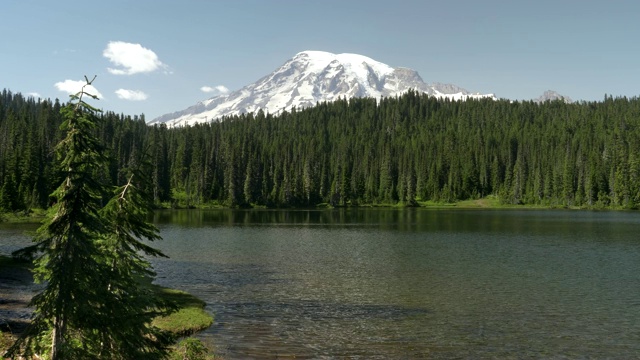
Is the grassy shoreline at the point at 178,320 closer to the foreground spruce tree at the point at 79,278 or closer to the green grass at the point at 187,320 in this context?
the green grass at the point at 187,320

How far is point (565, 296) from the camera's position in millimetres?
40969

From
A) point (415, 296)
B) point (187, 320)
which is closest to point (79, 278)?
point (187, 320)

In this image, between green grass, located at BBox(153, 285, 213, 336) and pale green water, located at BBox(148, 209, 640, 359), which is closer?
pale green water, located at BBox(148, 209, 640, 359)

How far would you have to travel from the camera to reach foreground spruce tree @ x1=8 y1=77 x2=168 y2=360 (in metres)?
14.0

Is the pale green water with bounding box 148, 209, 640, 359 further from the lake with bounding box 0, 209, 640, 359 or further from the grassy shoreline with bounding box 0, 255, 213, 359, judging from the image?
the grassy shoreline with bounding box 0, 255, 213, 359

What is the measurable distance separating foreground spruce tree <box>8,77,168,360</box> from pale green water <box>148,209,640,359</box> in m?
11.5

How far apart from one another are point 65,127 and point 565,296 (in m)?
39.4

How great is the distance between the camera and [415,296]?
40.9m

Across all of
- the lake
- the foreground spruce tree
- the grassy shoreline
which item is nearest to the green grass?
the grassy shoreline

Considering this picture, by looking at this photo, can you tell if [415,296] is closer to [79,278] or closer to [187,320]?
[187,320]

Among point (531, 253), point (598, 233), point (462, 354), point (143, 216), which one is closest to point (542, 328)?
point (462, 354)

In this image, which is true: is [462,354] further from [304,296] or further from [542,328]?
[304,296]

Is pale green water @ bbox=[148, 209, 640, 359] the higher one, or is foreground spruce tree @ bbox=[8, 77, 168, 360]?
foreground spruce tree @ bbox=[8, 77, 168, 360]

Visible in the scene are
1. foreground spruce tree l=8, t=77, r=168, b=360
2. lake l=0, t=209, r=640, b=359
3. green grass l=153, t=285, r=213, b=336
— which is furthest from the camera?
green grass l=153, t=285, r=213, b=336
